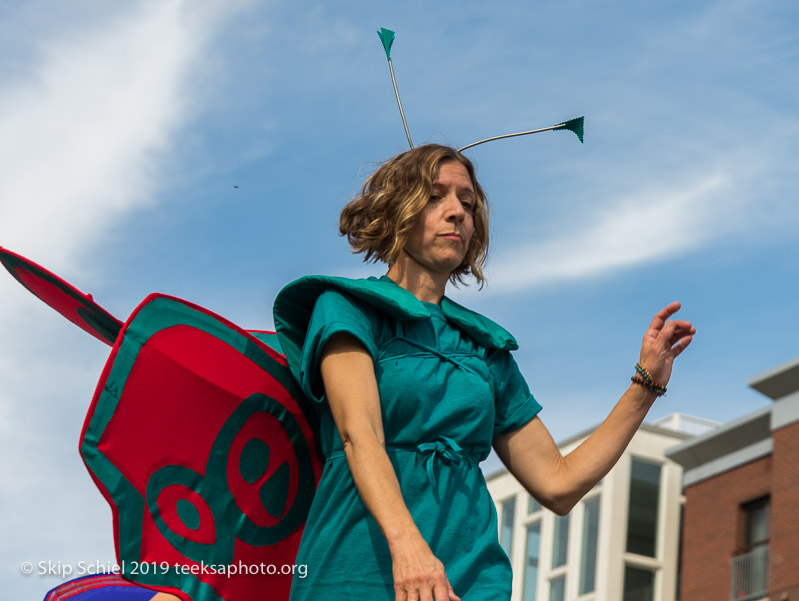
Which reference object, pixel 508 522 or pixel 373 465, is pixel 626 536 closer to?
pixel 508 522

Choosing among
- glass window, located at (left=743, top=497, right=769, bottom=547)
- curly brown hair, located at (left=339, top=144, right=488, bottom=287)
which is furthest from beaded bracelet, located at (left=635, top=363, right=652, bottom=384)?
glass window, located at (left=743, top=497, right=769, bottom=547)

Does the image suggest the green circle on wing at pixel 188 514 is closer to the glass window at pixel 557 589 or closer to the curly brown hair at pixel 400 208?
the curly brown hair at pixel 400 208

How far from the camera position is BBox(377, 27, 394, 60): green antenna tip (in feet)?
12.8

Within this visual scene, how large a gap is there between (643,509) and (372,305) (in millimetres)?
27943

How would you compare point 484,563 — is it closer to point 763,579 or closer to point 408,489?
point 408,489

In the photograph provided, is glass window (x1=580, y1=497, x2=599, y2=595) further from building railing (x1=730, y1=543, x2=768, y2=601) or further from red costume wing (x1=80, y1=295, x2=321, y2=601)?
red costume wing (x1=80, y1=295, x2=321, y2=601)

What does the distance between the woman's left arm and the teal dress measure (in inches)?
9.1

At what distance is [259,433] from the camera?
11.0ft

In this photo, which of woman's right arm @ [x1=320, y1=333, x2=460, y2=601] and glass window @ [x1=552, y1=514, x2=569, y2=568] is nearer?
woman's right arm @ [x1=320, y1=333, x2=460, y2=601]

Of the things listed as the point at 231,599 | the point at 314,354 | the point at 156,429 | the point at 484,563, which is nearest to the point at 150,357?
the point at 156,429

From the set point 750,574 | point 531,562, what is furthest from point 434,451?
point 531,562

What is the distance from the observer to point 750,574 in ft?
81.9

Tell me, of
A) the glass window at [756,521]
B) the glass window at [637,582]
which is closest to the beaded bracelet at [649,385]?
the glass window at [756,521]

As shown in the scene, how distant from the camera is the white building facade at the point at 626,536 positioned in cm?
2973
